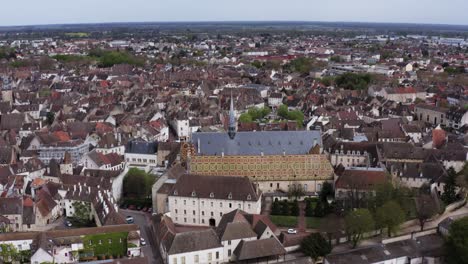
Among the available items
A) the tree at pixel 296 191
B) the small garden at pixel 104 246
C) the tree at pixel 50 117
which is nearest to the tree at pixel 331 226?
the tree at pixel 296 191

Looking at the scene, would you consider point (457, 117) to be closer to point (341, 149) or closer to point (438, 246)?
point (341, 149)

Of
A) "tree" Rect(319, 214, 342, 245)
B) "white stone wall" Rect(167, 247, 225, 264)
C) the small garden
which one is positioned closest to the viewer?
"white stone wall" Rect(167, 247, 225, 264)

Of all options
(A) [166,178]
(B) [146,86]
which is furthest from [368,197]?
(B) [146,86]

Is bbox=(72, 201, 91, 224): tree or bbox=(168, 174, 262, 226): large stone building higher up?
bbox=(168, 174, 262, 226): large stone building

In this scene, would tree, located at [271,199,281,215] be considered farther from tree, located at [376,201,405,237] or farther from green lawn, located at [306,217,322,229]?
tree, located at [376,201,405,237]

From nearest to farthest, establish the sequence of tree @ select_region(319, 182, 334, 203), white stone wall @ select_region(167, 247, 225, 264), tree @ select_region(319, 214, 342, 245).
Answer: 1. white stone wall @ select_region(167, 247, 225, 264)
2. tree @ select_region(319, 214, 342, 245)
3. tree @ select_region(319, 182, 334, 203)

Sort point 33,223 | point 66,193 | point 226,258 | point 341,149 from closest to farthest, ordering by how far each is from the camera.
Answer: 1. point 226,258
2. point 33,223
3. point 66,193
4. point 341,149

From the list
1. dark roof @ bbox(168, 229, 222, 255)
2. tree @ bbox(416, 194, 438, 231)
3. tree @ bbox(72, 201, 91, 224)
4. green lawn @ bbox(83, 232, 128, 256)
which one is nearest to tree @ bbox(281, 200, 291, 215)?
dark roof @ bbox(168, 229, 222, 255)
